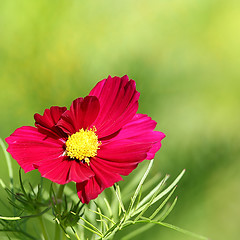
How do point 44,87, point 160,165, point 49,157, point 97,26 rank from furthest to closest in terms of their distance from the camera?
point 97,26
point 44,87
point 160,165
point 49,157

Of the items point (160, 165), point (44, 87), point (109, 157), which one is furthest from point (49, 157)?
point (44, 87)

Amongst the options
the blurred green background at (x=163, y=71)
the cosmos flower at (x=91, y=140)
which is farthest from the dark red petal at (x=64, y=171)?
the blurred green background at (x=163, y=71)

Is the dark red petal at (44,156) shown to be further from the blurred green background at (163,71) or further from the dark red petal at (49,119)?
the blurred green background at (163,71)

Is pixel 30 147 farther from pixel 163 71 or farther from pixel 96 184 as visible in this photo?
pixel 163 71

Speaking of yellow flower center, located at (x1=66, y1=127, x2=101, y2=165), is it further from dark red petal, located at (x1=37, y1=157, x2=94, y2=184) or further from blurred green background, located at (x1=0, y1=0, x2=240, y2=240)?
blurred green background, located at (x1=0, y1=0, x2=240, y2=240)

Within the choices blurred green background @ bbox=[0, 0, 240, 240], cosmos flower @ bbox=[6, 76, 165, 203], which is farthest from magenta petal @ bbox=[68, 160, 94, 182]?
blurred green background @ bbox=[0, 0, 240, 240]

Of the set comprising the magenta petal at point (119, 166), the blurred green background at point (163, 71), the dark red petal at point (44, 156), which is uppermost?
the blurred green background at point (163, 71)

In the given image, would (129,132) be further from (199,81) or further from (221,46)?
(221,46)
